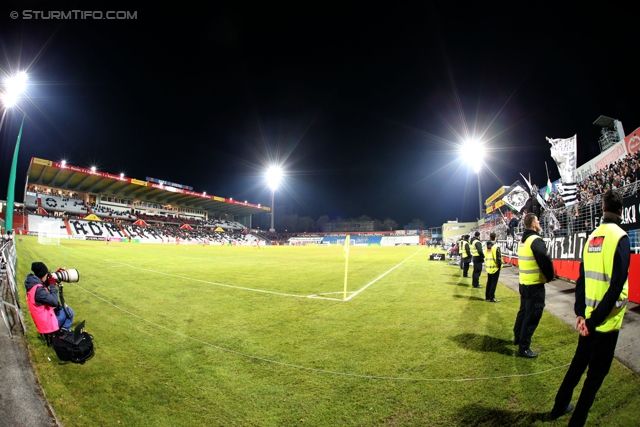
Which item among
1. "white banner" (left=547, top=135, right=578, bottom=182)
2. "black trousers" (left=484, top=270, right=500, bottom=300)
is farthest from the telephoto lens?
"white banner" (left=547, top=135, right=578, bottom=182)

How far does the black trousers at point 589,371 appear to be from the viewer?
7.92ft

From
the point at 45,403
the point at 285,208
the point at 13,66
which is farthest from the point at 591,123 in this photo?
the point at 285,208

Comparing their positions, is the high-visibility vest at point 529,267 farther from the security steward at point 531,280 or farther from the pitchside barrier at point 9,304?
the pitchside barrier at point 9,304

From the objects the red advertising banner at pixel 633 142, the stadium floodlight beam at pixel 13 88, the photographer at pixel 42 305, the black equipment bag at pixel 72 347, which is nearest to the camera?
the black equipment bag at pixel 72 347

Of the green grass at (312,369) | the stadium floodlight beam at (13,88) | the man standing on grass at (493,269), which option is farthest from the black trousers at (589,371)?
the stadium floodlight beam at (13,88)

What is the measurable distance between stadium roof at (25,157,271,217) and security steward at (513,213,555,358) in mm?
62930

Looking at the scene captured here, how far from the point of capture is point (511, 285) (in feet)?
34.0

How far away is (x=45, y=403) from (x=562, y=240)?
13.3m

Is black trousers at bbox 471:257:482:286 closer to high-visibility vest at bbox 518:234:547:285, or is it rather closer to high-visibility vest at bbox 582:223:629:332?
high-visibility vest at bbox 518:234:547:285

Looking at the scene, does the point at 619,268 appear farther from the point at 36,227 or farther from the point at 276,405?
the point at 36,227

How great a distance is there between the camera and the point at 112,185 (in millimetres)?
57844

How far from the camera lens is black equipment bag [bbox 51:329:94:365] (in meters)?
3.71

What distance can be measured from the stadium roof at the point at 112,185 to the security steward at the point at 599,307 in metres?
63.6

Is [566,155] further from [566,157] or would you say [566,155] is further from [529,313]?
[529,313]
